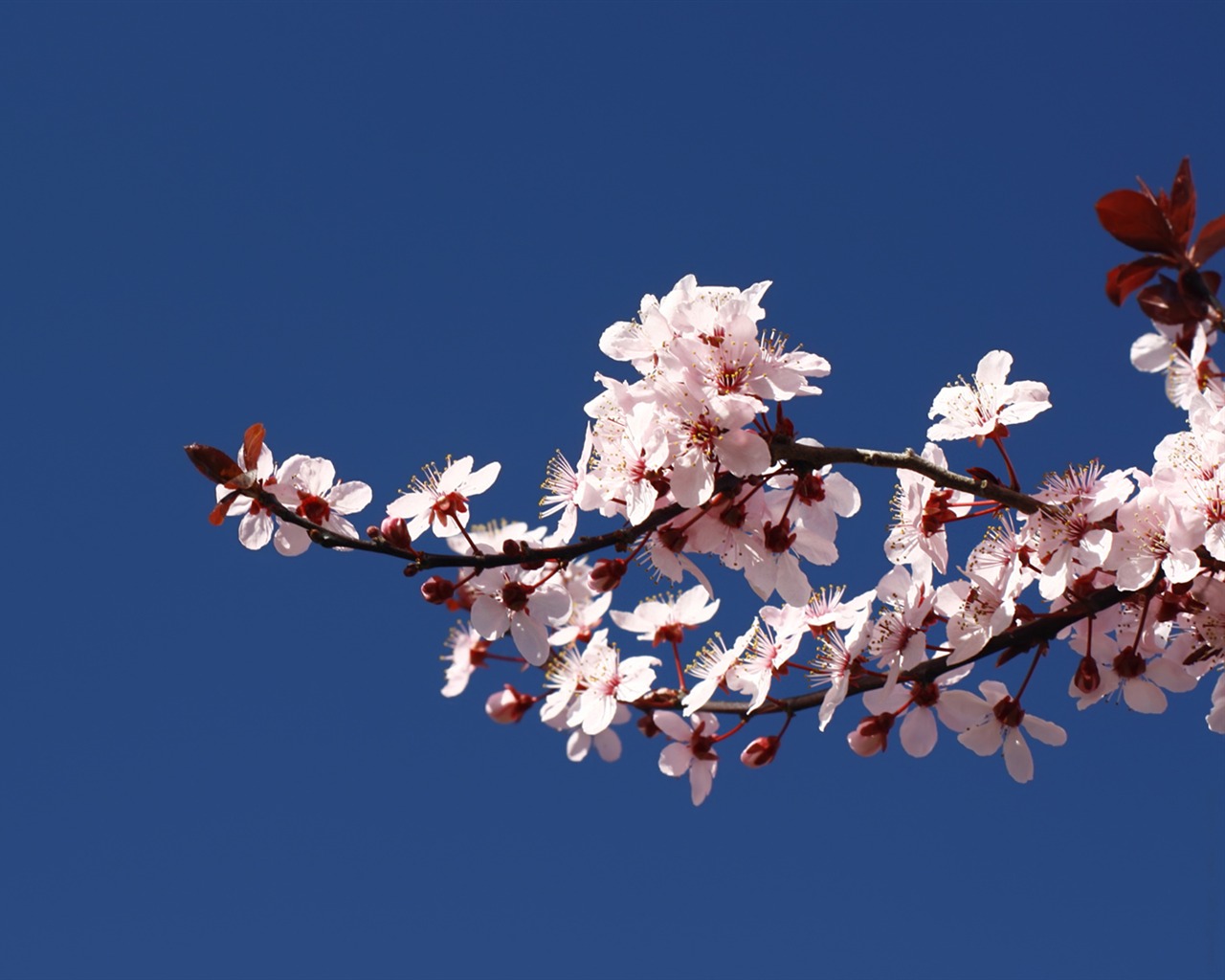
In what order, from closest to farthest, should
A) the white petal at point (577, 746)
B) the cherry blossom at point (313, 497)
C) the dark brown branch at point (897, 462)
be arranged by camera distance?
the dark brown branch at point (897, 462)
the cherry blossom at point (313, 497)
the white petal at point (577, 746)

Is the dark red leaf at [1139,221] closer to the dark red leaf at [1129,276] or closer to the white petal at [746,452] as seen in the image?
the dark red leaf at [1129,276]

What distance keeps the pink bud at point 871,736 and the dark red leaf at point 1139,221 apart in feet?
4.57

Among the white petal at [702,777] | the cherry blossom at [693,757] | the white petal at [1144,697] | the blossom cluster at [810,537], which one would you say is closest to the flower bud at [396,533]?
the blossom cluster at [810,537]

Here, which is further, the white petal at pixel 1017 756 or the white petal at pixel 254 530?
the white petal at pixel 1017 756

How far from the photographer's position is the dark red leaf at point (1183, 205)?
76.9 inches

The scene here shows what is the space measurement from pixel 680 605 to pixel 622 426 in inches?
42.8

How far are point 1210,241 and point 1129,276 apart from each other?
0.41 feet

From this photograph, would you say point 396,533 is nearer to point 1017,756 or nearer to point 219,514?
point 219,514

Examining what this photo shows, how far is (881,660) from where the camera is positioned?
2.93 m

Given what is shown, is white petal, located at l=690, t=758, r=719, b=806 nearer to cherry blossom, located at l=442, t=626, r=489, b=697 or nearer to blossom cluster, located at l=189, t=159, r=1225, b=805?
blossom cluster, located at l=189, t=159, r=1225, b=805

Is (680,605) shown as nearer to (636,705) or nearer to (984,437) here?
(636,705)

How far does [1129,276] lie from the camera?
2.00 metres

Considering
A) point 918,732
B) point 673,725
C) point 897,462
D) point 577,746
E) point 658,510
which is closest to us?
point 897,462

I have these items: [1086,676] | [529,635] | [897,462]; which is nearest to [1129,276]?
[897,462]
